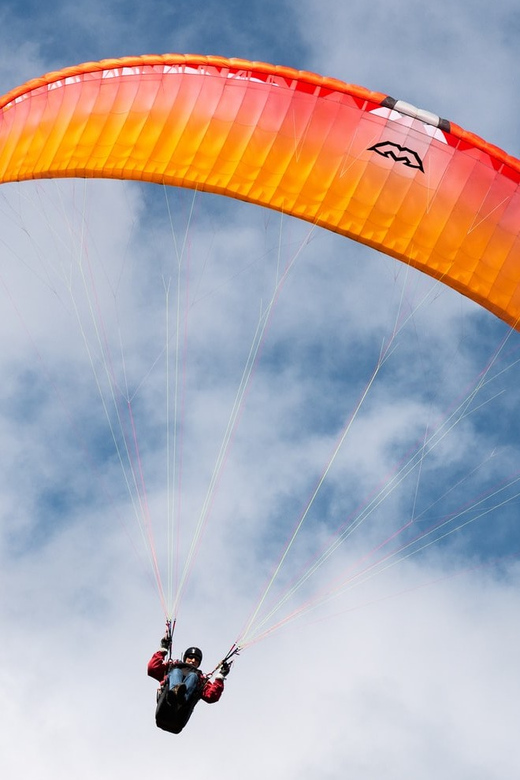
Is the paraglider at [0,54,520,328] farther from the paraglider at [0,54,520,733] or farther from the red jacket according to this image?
the red jacket

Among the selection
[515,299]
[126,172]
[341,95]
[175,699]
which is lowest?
[175,699]

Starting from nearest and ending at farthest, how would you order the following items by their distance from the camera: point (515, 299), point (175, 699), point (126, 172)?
1. point (175, 699)
2. point (515, 299)
3. point (126, 172)

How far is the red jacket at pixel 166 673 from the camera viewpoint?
1366cm

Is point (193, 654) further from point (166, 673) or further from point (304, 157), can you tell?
point (304, 157)

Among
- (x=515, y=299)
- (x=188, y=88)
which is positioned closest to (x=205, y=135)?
(x=188, y=88)

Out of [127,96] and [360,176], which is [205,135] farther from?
[360,176]

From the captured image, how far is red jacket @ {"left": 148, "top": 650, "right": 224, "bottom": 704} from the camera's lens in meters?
13.7

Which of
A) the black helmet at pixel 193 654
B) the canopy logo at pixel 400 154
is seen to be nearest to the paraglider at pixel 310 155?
the canopy logo at pixel 400 154

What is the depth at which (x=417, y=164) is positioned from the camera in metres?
14.4

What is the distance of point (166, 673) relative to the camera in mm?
13664

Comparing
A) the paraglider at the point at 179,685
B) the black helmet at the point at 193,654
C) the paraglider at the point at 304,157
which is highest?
the paraglider at the point at 304,157

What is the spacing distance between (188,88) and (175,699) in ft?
28.5

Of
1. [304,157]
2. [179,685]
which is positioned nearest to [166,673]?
[179,685]

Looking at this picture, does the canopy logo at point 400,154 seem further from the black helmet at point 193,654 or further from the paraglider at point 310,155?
the black helmet at point 193,654
